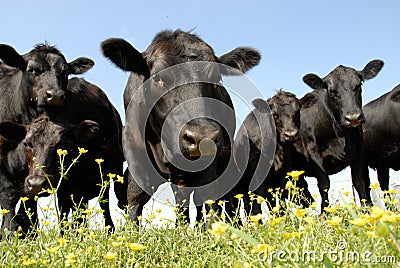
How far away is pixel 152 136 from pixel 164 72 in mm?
792

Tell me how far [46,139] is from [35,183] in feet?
3.46

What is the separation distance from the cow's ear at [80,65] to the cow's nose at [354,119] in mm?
4511

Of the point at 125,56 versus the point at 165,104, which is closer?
the point at 165,104

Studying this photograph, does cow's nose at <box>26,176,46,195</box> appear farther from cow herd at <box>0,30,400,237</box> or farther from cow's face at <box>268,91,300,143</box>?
cow's face at <box>268,91,300,143</box>

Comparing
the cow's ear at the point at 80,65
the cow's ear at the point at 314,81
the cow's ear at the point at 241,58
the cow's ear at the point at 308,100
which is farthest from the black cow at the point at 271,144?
the cow's ear at the point at 80,65

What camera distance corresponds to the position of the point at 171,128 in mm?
4785

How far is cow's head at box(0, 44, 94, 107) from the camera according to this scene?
646 cm

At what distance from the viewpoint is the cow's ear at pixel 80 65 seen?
26.0 ft

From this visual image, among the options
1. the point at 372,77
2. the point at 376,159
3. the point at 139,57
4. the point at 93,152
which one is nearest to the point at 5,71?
the point at 93,152

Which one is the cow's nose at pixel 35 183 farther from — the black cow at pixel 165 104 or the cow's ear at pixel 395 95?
the cow's ear at pixel 395 95

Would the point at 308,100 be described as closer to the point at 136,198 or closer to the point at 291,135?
the point at 291,135

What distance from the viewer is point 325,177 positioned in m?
8.48

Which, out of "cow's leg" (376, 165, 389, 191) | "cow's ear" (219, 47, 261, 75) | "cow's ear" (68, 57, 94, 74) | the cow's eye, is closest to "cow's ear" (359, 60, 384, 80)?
"cow's leg" (376, 165, 389, 191)

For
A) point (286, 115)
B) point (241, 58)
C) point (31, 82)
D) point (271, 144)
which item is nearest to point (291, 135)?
point (271, 144)
